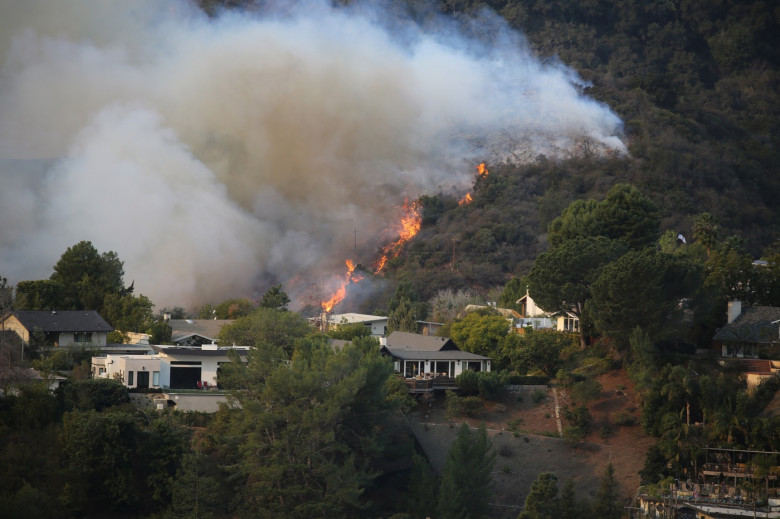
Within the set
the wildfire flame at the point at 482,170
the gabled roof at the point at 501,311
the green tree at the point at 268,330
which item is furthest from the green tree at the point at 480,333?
the wildfire flame at the point at 482,170

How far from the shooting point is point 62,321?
65.8m

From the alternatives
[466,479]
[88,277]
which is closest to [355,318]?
[88,277]

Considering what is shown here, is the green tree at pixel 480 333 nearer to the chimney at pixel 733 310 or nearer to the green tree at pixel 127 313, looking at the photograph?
the chimney at pixel 733 310

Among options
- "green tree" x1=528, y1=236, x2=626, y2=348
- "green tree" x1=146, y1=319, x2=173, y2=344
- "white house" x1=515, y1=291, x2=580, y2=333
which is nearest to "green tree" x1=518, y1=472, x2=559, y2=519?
"green tree" x1=528, y1=236, x2=626, y2=348

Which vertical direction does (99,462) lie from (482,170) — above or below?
below

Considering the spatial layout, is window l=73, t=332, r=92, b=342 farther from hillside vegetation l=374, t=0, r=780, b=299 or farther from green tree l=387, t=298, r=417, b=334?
hillside vegetation l=374, t=0, r=780, b=299

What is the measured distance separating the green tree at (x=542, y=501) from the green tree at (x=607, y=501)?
160 centimetres

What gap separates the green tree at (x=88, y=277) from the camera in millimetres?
74562

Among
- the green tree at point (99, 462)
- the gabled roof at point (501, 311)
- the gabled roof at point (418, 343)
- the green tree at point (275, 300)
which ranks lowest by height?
the green tree at point (99, 462)

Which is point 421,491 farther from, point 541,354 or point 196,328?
point 196,328

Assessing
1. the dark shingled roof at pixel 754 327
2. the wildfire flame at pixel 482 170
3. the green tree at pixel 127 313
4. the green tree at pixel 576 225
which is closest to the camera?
the dark shingled roof at pixel 754 327

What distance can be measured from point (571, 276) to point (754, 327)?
9.38 meters

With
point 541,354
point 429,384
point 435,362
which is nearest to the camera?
point 429,384

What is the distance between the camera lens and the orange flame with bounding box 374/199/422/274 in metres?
99.5
